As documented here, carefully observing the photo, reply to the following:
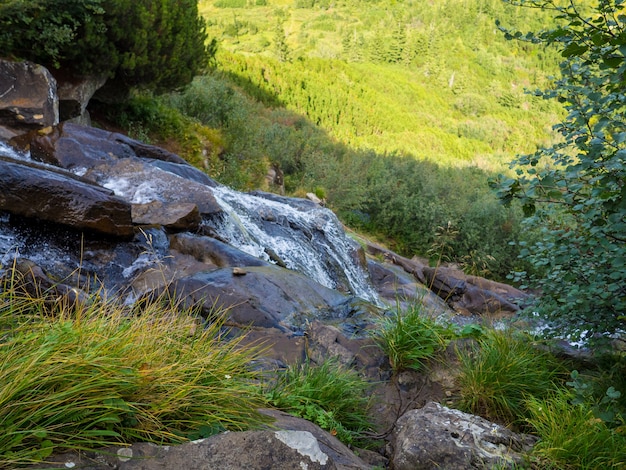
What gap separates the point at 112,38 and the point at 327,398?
9090 mm

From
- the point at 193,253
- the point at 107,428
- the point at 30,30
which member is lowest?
the point at 193,253

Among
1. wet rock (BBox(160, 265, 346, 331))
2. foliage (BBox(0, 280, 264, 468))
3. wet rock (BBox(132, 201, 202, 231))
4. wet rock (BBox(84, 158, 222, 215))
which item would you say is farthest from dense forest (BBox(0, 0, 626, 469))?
wet rock (BBox(84, 158, 222, 215))

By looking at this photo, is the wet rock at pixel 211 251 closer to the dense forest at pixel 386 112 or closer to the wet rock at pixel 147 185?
the wet rock at pixel 147 185

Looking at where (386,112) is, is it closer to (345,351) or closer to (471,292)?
(471,292)

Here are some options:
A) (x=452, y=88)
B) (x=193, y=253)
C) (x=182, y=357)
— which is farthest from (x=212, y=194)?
(x=452, y=88)

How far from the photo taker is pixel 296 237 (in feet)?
28.9

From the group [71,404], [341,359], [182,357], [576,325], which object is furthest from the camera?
[341,359]

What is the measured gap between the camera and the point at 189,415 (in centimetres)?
213

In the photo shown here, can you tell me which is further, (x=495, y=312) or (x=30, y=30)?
(x=495, y=312)

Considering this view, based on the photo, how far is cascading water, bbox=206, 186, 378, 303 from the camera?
7.81m

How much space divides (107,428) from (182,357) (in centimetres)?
66

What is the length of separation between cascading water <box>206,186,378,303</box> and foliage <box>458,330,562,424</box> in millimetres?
4451

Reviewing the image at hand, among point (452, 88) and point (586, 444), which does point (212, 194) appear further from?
point (452, 88)

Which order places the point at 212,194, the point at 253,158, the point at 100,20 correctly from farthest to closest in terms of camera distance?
the point at 253,158 → the point at 100,20 → the point at 212,194
